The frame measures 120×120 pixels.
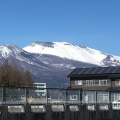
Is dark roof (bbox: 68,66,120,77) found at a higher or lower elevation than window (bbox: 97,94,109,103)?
higher

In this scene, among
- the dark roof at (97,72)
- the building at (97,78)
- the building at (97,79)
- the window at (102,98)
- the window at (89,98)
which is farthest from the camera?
the dark roof at (97,72)

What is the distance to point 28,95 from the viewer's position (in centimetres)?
Answer: 2666

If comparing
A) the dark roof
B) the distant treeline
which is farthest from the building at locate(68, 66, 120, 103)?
the distant treeline

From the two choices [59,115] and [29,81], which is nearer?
[59,115]

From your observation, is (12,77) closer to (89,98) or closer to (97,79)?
(97,79)

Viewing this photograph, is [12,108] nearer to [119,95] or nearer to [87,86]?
[119,95]

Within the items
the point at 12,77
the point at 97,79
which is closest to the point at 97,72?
the point at 97,79

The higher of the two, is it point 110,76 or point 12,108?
point 110,76

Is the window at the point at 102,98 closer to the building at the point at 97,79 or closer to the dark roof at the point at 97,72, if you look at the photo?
the building at the point at 97,79

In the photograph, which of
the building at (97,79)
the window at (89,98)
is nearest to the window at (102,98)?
the window at (89,98)

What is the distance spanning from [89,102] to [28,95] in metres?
6.92

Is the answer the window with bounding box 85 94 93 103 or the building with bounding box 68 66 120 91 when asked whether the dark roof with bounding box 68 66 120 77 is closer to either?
the building with bounding box 68 66 120 91

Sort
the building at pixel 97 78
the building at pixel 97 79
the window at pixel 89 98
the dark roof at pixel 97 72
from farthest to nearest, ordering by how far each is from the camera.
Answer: the dark roof at pixel 97 72 < the building at pixel 97 78 < the building at pixel 97 79 < the window at pixel 89 98

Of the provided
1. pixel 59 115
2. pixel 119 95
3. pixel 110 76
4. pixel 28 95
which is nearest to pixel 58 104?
pixel 59 115
